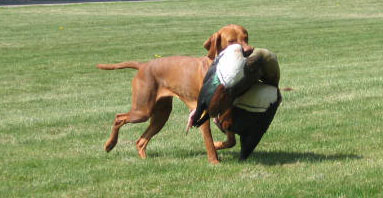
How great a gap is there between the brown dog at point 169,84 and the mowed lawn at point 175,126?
0.28 m

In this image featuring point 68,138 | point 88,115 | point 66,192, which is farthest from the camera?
point 88,115

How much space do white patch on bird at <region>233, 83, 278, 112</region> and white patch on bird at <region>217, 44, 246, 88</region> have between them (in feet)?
1.26

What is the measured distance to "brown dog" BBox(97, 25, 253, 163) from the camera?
6715 millimetres

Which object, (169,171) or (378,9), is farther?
(378,9)

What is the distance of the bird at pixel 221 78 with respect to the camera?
244 inches

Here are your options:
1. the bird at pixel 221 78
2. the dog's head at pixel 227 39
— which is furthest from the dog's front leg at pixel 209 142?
the dog's head at pixel 227 39

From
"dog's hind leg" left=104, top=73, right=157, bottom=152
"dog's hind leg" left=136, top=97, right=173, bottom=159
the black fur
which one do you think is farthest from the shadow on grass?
"dog's hind leg" left=104, top=73, right=157, bottom=152

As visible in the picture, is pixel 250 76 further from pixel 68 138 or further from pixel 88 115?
pixel 88 115

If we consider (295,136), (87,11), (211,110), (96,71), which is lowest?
(87,11)

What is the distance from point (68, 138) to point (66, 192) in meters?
2.78

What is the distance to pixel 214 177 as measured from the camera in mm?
6449

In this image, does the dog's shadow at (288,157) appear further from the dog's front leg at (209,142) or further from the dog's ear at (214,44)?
the dog's ear at (214,44)

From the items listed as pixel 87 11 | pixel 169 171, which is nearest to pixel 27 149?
pixel 169 171

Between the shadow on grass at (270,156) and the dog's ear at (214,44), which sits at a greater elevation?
the dog's ear at (214,44)
